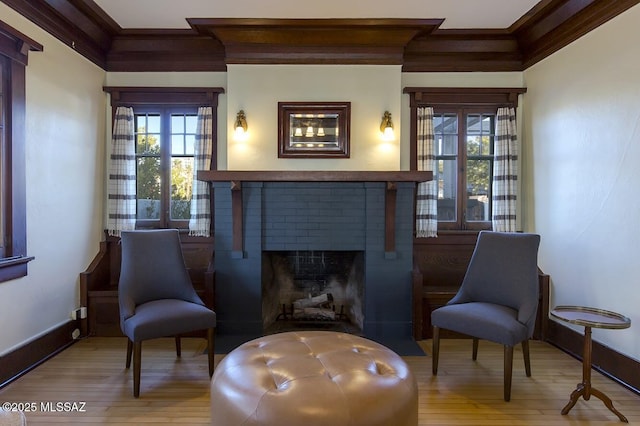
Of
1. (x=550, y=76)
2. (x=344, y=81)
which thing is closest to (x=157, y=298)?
(x=344, y=81)

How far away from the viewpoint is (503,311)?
2633 mm

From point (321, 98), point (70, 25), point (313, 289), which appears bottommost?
point (313, 289)

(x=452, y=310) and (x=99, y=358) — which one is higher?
(x=452, y=310)

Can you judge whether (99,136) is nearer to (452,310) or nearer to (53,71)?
(53,71)

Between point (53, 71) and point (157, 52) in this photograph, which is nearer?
point (53, 71)

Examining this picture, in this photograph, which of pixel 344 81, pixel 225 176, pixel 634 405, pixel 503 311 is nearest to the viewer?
pixel 634 405

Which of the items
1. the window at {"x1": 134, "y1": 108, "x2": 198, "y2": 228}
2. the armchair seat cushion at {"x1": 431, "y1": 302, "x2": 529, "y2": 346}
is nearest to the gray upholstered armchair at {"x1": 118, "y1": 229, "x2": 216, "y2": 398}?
the window at {"x1": 134, "y1": 108, "x2": 198, "y2": 228}

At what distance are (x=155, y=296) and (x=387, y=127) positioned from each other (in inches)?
96.1

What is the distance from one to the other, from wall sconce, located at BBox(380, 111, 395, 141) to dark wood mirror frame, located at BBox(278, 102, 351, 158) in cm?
32

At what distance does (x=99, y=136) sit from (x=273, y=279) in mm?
2179

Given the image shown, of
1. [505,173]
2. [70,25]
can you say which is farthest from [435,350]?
[70,25]

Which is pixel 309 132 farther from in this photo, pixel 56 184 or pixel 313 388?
pixel 313 388

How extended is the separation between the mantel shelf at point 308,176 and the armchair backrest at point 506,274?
0.79 meters

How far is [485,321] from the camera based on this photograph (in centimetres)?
252
